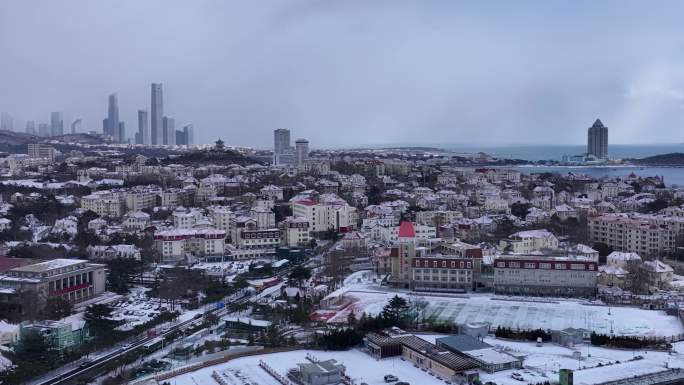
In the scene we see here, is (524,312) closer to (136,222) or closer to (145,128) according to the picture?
(136,222)

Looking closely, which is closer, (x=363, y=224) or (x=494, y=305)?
(x=494, y=305)

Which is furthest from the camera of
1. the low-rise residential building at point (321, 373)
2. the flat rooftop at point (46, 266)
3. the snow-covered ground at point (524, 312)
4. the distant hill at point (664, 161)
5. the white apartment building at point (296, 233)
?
the distant hill at point (664, 161)

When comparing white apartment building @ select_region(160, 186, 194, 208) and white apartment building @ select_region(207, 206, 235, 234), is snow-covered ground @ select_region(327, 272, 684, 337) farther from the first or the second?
white apartment building @ select_region(160, 186, 194, 208)

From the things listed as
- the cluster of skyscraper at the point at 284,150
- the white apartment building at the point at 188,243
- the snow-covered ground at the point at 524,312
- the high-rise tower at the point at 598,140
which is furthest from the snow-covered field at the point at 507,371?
the high-rise tower at the point at 598,140

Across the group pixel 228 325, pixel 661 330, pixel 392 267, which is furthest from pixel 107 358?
pixel 661 330

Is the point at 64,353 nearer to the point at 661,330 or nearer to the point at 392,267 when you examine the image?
the point at 392,267

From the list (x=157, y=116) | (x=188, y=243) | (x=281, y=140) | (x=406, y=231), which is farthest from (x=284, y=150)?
(x=406, y=231)

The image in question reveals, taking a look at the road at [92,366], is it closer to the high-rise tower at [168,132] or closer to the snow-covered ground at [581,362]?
the snow-covered ground at [581,362]
